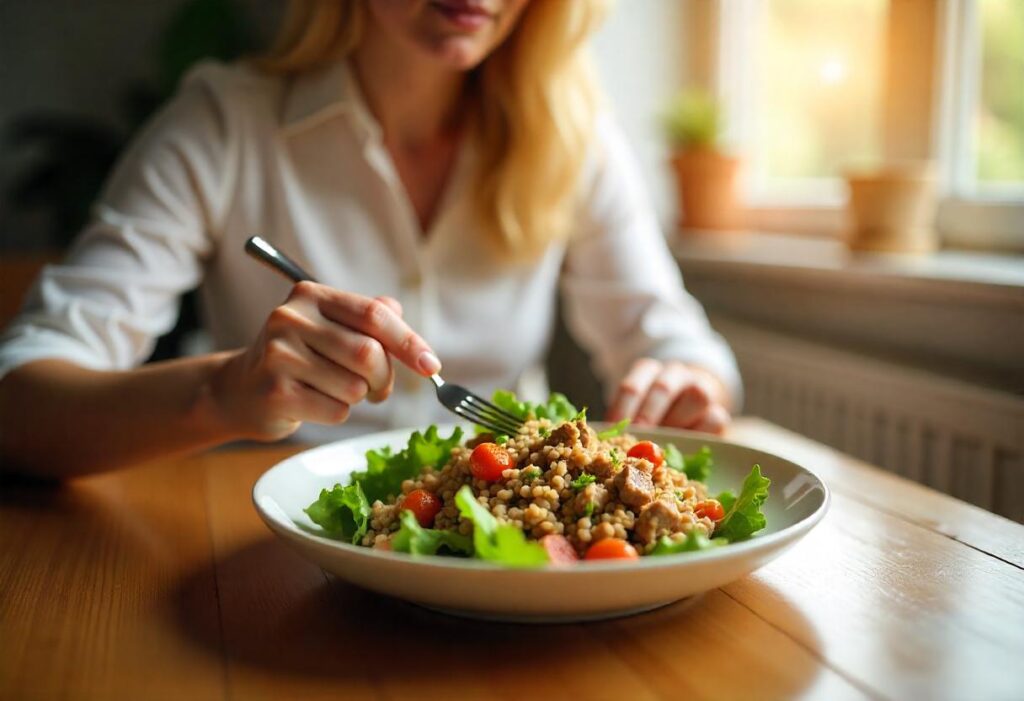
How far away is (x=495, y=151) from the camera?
63.9 inches

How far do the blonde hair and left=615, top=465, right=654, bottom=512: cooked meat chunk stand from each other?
90cm

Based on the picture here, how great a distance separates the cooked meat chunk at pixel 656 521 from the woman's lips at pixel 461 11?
0.89m

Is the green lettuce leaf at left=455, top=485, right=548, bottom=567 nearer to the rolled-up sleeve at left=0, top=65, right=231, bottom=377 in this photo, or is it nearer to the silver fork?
the silver fork

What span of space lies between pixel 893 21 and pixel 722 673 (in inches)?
66.1

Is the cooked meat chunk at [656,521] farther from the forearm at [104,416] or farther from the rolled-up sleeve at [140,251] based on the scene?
the rolled-up sleeve at [140,251]

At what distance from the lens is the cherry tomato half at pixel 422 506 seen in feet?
2.43

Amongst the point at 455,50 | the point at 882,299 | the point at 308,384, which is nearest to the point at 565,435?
the point at 308,384

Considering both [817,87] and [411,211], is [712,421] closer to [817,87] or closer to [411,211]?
[411,211]

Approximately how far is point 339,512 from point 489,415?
201mm

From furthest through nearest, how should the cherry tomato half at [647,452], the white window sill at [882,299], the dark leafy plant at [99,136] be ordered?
1. the dark leafy plant at [99,136]
2. the white window sill at [882,299]
3. the cherry tomato half at [647,452]

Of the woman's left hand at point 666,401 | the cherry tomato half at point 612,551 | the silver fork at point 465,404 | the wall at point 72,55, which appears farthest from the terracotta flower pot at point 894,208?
the wall at point 72,55

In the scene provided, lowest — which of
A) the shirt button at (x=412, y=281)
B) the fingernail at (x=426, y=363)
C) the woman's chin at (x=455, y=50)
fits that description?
the shirt button at (x=412, y=281)

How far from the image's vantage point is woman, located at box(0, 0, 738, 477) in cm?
135

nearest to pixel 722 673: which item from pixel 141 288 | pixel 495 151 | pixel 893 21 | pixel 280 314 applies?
pixel 280 314
